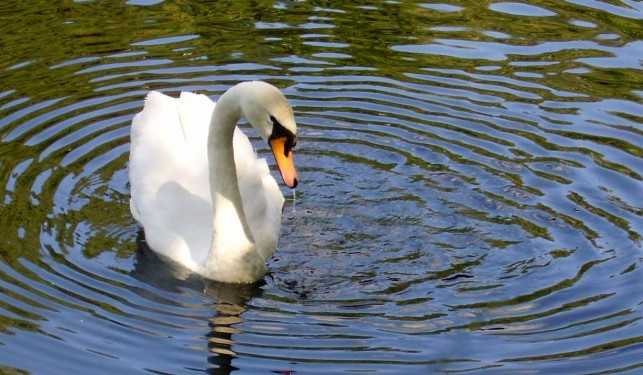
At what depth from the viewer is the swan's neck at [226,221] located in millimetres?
9430

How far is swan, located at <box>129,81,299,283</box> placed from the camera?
8.84 m

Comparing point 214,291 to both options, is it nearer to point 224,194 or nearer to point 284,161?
point 224,194

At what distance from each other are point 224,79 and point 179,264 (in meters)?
3.42

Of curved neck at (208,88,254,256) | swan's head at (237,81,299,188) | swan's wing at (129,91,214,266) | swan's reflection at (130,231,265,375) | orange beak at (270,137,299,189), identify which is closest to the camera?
swan's reflection at (130,231,265,375)

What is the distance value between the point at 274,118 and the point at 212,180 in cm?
108

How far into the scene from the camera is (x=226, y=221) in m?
9.50

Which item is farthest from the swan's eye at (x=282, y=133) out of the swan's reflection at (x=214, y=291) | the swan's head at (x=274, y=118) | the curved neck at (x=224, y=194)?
the swan's reflection at (x=214, y=291)

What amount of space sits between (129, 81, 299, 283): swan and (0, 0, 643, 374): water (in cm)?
19

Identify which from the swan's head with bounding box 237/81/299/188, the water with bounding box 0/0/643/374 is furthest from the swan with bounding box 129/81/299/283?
the water with bounding box 0/0/643/374

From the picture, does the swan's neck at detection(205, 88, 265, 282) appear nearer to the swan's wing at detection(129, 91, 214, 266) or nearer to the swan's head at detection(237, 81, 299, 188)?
the swan's wing at detection(129, 91, 214, 266)

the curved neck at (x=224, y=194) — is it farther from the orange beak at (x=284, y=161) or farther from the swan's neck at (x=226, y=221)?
the orange beak at (x=284, y=161)

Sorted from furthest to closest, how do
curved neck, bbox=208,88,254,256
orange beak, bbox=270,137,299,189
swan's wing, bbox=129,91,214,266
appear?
swan's wing, bbox=129,91,214,266 < curved neck, bbox=208,88,254,256 < orange beak, bbox=270,137,299,189

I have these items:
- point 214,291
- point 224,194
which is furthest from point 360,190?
point 214,291

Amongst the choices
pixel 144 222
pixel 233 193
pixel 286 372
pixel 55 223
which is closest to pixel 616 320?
pixel 286 372
